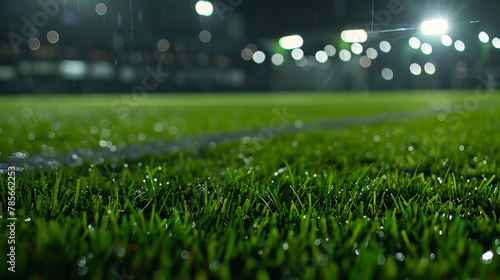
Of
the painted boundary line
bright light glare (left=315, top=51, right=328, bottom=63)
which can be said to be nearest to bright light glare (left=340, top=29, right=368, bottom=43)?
the painted boundary line

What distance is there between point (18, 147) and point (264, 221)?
9.47ft

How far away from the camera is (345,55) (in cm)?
3462

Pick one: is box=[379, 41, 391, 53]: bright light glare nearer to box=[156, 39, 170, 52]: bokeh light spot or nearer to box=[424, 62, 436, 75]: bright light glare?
box=[424, 62, 436, 75]: bright light glare

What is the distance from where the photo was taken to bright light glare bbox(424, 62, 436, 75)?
30506mm

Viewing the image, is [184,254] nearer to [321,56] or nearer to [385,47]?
[385,47]

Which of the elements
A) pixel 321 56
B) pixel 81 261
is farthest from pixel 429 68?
pixel 81 261

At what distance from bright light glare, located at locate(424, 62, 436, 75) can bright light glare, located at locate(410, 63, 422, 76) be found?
68cm

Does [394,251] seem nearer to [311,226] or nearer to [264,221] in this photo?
[311,226]

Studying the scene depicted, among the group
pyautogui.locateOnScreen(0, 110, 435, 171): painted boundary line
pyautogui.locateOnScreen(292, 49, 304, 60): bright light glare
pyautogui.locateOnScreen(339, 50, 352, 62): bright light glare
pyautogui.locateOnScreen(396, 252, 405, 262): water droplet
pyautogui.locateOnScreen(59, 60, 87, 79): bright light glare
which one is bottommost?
pyautogui.locateOnScreen(396, 252, 405, 262): water droplet

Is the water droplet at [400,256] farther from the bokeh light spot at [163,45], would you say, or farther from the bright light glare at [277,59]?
the bright light glare at [277,59]

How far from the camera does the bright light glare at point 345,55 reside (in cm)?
3333

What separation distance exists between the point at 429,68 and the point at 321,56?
382 inches

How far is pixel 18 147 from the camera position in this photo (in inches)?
124

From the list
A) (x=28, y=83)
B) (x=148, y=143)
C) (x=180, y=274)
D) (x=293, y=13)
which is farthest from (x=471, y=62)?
(x=28, y=83)
